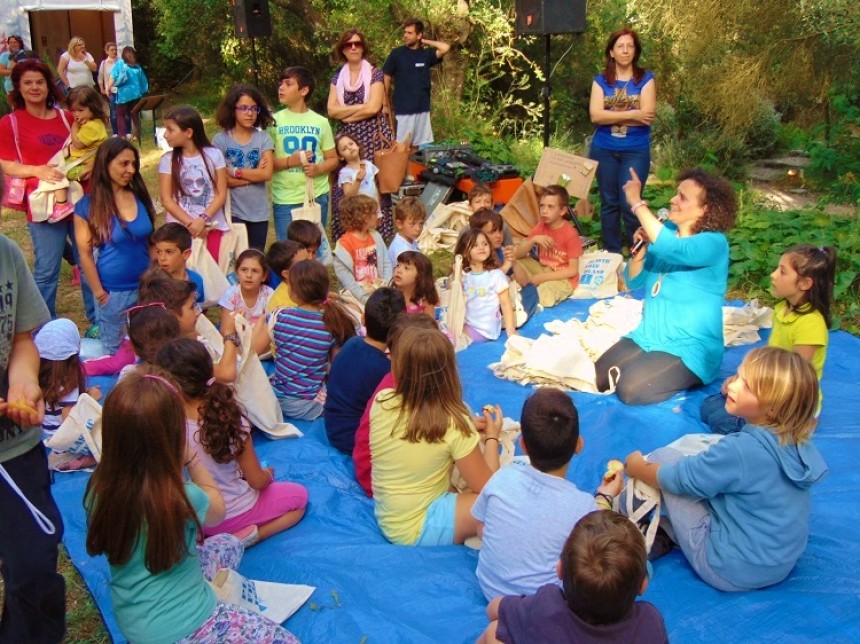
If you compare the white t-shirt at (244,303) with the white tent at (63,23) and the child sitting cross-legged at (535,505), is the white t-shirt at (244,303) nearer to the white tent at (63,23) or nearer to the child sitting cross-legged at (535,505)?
the child sitting cross-legged at (535,505)

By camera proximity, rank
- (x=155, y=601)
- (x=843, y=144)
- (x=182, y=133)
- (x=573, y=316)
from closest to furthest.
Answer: (x=155, y=601), (x=182, y=133), (x=573, y=316), (x=843, y=144)

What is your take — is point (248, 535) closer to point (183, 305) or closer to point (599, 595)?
point (183, 305)

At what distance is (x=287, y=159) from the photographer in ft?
19.0

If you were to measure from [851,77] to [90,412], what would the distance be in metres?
8.14

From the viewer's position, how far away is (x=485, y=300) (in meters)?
5.16

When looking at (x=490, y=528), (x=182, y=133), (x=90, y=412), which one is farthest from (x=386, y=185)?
(x=490, y=528)

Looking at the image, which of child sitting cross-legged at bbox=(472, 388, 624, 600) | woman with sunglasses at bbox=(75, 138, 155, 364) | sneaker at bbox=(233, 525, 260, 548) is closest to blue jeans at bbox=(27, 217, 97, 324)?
woman with sunglasses at bbox=(75, 138, 155, 364)

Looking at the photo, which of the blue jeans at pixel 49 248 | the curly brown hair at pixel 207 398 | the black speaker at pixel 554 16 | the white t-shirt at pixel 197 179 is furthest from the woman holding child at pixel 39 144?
the black speaker at pixel 554 16

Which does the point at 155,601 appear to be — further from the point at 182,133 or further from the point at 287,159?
the point at 287,159

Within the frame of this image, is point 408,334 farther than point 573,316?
No

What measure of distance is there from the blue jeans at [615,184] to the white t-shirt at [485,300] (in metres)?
1.59

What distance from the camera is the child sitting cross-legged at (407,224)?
5.55 metres

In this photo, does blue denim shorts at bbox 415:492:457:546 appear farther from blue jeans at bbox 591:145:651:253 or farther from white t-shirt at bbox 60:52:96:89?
white t-shirt at bbox 60:52:96:89

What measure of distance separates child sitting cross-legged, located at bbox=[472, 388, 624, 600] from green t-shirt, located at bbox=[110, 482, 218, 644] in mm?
906
